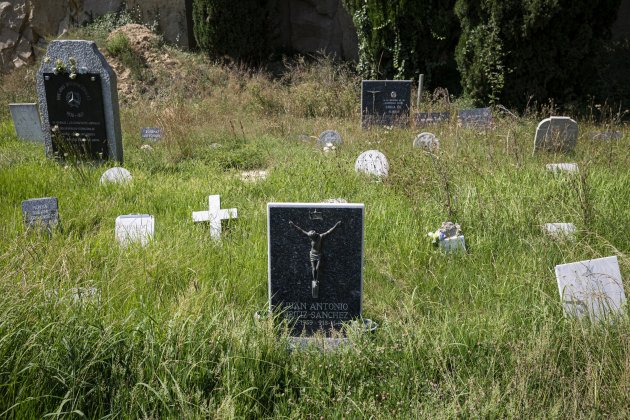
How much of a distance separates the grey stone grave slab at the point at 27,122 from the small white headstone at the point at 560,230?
23.8 ft

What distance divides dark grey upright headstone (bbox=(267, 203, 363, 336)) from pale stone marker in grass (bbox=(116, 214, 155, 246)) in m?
1.32

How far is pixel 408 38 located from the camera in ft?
35.6

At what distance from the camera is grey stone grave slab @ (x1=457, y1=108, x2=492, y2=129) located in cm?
768

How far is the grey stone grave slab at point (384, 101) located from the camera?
848 centimetres

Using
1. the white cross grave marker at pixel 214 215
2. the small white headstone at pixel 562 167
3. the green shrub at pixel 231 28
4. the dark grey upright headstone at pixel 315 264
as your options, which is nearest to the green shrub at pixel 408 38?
the green shrub at pixel 231 28

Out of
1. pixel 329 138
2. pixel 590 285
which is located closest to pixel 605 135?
pixel 329 138

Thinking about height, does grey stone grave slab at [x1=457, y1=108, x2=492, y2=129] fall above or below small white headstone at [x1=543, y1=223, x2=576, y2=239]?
above

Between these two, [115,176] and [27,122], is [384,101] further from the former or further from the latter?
[27,122]

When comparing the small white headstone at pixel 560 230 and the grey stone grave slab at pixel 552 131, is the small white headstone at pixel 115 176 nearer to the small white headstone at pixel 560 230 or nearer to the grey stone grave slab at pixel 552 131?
the small white headstone at pixel 560 230

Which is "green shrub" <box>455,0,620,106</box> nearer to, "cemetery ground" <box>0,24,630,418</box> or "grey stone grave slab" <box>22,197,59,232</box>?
"cemetery ground" <box>0,24,630,418</box>

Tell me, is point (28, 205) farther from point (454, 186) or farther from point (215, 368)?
point (454, 186)

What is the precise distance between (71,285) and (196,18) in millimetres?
10570

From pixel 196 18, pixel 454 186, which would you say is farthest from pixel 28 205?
pixel 196 18

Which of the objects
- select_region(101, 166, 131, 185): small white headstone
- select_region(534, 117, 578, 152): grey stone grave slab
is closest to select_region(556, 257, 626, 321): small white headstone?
select_region(534, 117, 578, 152): grey stone grave slab
